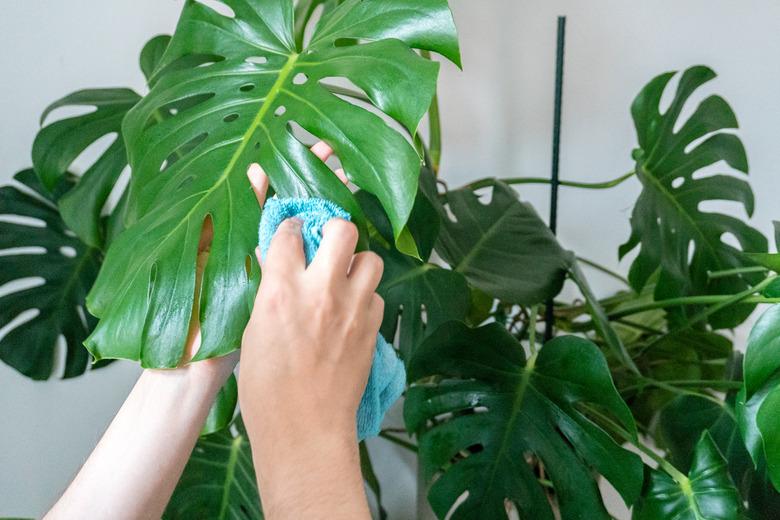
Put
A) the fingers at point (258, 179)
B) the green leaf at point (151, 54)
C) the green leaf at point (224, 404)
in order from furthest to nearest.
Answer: the green leaf at point (151, 54) < the green leaf at point (224, 404) < the fingers at point (258, 179)

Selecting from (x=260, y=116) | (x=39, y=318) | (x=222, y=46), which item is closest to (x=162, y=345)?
(x=260, y=116)

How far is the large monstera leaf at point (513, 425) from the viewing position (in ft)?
2.61

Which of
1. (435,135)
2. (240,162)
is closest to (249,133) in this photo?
(240,162)

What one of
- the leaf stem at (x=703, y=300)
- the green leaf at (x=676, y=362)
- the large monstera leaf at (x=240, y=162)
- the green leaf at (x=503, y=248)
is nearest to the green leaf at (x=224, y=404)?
the large monstera leaf at (x=240, y=162)

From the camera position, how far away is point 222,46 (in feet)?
2.44

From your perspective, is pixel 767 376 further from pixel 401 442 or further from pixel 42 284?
pixel 42 284

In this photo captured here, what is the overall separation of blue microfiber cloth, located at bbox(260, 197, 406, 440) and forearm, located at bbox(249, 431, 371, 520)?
12 centimetres

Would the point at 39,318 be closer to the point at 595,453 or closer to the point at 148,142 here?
the point at 148,142

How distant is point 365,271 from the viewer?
1.77ft

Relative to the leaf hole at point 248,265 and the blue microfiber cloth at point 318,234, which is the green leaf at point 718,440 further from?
the leaf hole at point 248,265

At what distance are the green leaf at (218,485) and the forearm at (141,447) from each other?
274 mm

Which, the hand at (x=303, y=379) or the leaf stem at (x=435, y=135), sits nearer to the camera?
the hand at (x=303, y=379)

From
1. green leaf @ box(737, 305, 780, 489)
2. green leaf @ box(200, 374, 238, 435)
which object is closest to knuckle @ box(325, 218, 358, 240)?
green leaf @ box(200, 374, 238, 435)

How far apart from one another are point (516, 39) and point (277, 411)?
0.98 metres
